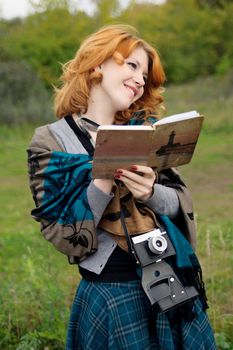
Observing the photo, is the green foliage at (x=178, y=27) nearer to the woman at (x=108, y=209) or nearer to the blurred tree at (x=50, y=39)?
the blurred tree at (x=50, y=39)

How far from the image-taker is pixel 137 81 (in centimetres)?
214

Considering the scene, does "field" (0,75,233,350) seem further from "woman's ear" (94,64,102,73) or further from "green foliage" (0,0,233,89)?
"green foliage" (0,0,233,89)

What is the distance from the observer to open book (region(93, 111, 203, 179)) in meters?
1.79

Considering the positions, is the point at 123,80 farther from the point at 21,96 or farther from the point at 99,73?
the point at 21,96

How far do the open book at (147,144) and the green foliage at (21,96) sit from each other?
15195mm

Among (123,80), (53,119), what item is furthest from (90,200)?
(53,119)

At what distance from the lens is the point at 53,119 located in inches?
684

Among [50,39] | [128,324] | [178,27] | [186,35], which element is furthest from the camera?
[186,35]

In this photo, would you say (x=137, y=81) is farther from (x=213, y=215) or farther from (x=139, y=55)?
(x=213, y=215)

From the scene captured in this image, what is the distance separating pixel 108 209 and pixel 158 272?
0.87ft

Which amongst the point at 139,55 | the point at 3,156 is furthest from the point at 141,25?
the point at 139,55

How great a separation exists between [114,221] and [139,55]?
1.92 feet

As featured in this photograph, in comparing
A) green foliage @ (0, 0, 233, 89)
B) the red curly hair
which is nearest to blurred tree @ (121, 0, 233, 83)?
green foliage @ (0, 0, 233, 89)

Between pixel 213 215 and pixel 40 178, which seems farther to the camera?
pixel 213 215
